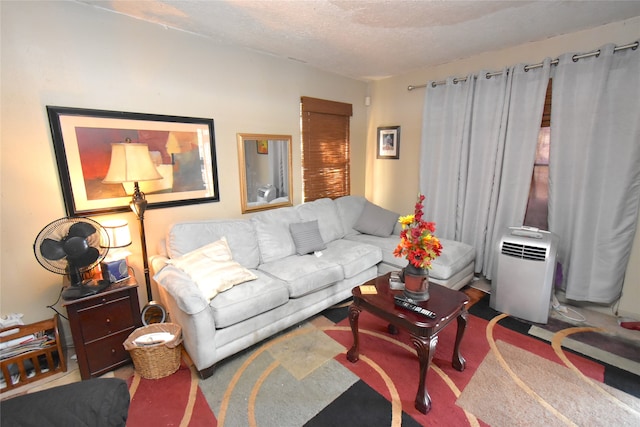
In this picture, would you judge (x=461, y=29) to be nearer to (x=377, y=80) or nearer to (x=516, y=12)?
(x=516, y=12)

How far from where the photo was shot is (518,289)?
2.54 m

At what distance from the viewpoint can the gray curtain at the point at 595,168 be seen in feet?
7.65

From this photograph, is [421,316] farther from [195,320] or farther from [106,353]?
[106,353]

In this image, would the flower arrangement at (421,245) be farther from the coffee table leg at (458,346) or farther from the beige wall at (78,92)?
the beige wall at (78,92)

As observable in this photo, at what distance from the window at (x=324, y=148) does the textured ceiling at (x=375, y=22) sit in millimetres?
717

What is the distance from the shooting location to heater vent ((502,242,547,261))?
239cm

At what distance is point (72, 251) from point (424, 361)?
2.27m

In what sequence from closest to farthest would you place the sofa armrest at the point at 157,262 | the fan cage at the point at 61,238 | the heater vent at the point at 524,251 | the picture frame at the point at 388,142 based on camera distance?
the fan cage at the point at 61,238
the sofa armrest at the point at 157,262
the heater vent at the point at 524,251
the picture frame at the point at 388,142

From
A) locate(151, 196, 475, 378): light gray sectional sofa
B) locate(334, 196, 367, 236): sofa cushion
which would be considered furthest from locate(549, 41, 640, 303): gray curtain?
locate(334, 196, 367, 236): sofa cushion

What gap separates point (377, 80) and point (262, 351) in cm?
375

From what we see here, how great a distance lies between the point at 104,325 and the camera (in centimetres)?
192

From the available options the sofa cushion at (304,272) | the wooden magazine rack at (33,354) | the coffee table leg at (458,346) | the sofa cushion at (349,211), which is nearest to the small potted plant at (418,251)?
the coffee table leg at (458,346)

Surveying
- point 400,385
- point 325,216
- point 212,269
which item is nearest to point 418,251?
point 400,385

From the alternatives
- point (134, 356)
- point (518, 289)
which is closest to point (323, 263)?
point (134, 356)
